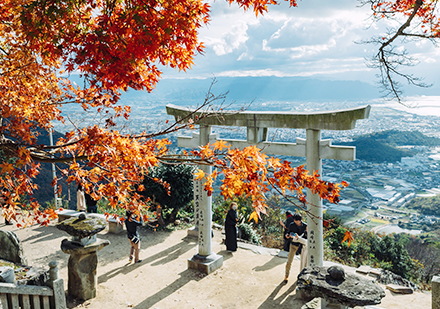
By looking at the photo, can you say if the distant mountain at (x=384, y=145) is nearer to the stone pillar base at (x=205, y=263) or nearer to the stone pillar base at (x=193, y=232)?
the stone pillar base at (x=193, y=232)

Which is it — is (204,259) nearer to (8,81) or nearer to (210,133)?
(210,133)

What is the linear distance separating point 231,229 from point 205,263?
1.47 metres

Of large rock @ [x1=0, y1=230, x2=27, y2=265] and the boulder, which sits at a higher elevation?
the boulder

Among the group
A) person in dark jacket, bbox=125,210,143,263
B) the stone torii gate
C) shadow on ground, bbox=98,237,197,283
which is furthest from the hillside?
person in dark jacket, bbox=125,210,143,263

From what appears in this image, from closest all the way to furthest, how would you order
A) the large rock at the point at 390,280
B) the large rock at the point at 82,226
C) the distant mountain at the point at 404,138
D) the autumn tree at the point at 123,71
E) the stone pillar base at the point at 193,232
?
the autumn tree at the point at 123,71 < the large rock at the point at 82,226 < the large rock at the point at 390,280 < the stone pillar base at the point at 193,232 < the distant mountain at the point at 404,138

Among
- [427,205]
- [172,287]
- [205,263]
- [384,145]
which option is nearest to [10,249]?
[172,287]

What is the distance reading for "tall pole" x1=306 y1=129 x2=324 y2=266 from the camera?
19.3ft

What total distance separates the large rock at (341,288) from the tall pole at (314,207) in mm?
1186

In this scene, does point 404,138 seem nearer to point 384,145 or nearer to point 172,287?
point 384,145

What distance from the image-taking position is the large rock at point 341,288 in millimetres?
4223

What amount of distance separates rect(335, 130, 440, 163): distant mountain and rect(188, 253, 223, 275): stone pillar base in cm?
3728

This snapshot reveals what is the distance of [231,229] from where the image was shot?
8.56 m

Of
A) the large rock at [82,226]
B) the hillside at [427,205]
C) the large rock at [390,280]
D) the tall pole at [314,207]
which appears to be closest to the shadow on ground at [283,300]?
the tall pole at [314,207]

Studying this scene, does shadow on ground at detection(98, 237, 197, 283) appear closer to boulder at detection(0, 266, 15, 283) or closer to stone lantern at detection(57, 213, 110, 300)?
stone lantern at detection(57, 213, 110, 300)
